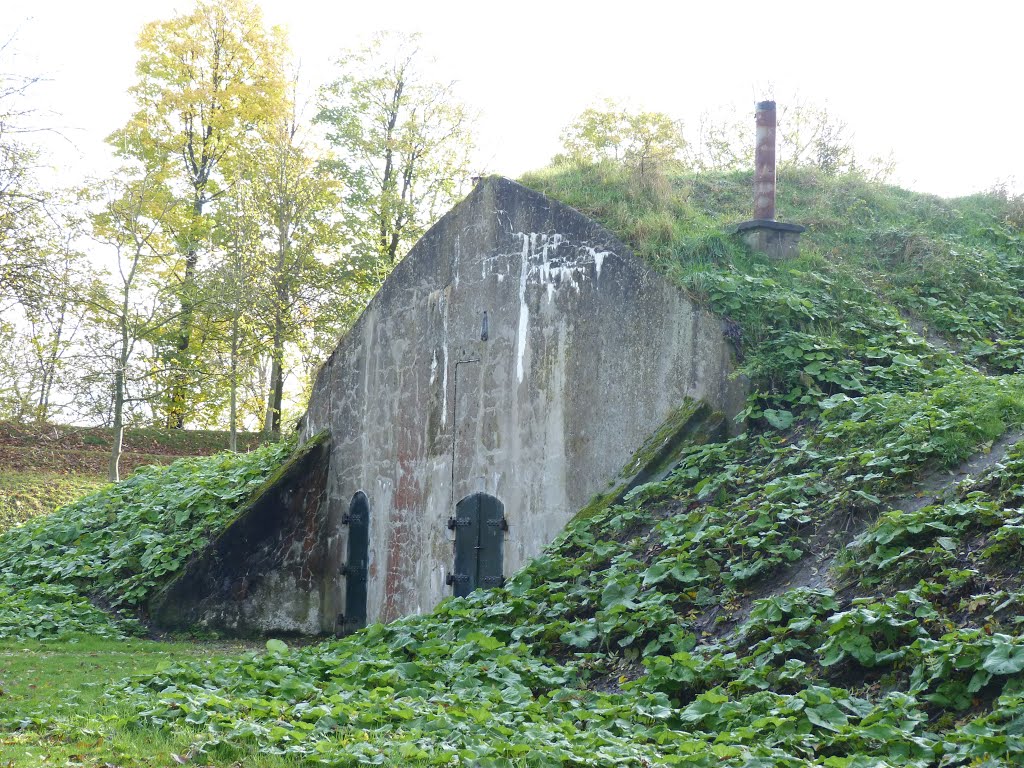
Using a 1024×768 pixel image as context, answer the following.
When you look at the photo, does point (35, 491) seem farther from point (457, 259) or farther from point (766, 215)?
point (766, 215)

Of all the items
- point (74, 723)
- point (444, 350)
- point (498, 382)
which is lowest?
point (74, 723)

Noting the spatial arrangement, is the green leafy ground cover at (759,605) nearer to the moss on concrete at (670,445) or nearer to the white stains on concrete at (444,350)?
the moss on concrete at (670,445)

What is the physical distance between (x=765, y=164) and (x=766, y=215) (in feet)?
1.88

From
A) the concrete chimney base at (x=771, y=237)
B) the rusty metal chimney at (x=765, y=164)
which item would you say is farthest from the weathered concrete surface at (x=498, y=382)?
the rusty metal chimney at (x=765, y=164)

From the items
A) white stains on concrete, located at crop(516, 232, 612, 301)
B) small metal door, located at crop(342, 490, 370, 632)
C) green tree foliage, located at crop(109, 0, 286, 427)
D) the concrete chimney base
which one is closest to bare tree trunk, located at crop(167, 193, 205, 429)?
green tree foliage, located at crop(109, 0, 286, 427)

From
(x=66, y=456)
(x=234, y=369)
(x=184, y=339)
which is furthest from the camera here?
(x=184, y=339)

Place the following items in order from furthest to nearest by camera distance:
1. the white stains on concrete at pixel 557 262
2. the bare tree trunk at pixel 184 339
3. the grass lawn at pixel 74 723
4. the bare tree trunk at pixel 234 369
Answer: the bare tree trunk at pixel 234 369, the bare tree trunk at pixel 184 339, the white stains on concrete at pixel 557 262, the grass lawn at pixel 74 723

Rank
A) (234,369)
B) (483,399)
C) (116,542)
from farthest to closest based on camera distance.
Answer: (234,369)
(116,542)
(483,399)

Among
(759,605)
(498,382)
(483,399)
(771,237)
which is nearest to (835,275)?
(771,237)

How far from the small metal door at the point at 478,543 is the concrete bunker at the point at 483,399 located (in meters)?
0.02

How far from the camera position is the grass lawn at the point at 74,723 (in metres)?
5.54

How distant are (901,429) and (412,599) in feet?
23.2

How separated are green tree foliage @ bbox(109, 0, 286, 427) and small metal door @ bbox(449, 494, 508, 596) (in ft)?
53.8

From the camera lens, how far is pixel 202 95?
2816 cm
